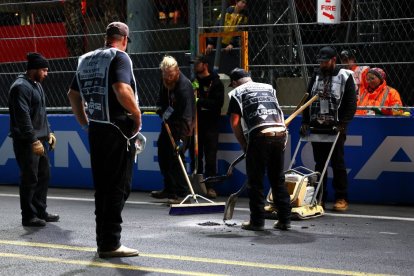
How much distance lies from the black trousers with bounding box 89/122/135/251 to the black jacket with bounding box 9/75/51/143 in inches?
79.7

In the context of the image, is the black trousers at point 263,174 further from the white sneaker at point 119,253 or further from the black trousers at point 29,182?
the black trousers at point 29,182

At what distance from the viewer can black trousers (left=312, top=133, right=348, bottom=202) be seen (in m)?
11.0

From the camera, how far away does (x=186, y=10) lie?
14.9m

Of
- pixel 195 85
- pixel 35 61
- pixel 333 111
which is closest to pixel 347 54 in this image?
pixel 333 111

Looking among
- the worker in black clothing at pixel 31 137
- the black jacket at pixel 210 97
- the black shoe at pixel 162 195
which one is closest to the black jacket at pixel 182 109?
the black jacket at pixel 210 97

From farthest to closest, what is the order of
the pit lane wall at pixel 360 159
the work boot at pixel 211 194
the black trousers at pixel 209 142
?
the black trousers at pixel 209 142
the work boot at pixel 211 194
the pit lane wall at pixel 360 159

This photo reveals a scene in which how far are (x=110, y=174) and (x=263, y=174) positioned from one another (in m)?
2.16

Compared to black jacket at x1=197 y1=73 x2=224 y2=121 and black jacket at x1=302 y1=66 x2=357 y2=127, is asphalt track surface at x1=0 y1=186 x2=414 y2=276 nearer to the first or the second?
black jacket at x1=302 y1=66 x2=357 y2=127

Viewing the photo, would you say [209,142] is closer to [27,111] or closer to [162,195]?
[162,195]

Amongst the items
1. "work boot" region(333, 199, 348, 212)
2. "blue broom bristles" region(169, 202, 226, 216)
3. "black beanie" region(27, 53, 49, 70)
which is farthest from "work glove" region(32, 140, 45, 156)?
"work boot" region(333, 199, 348, 212)

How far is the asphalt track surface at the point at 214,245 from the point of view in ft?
23.9

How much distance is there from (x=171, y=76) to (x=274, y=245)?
3.92 metres

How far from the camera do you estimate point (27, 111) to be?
9.64 m

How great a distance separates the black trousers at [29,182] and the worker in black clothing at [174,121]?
217cm
